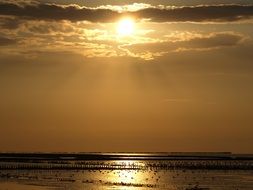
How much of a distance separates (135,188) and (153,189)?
195 centimetres

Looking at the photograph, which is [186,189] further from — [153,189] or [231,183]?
[231,183]

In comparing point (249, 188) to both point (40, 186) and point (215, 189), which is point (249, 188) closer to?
point (215, 189)

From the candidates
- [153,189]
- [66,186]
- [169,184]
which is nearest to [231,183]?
[169,184]

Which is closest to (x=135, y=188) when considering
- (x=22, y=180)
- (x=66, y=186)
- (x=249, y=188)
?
(x=66, y=186)

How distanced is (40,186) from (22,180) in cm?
1011

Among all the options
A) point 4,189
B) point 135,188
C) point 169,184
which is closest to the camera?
point 4,189

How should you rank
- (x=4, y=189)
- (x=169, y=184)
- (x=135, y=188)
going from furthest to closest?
(x=169, y=184)
(x=135, y=188)
(x=4, y=189)

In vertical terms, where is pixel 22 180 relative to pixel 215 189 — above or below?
above

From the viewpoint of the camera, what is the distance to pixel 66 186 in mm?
67688

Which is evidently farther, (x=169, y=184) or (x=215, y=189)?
(x=169, y=184)

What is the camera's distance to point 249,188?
6625 centimetres

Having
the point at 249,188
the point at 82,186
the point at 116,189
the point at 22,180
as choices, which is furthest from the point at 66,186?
the point at 249,188

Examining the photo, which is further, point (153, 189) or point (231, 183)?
point (231, 183)

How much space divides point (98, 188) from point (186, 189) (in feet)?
27.5
